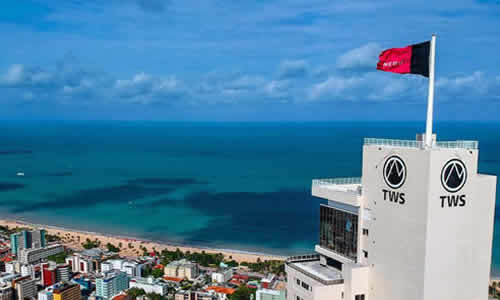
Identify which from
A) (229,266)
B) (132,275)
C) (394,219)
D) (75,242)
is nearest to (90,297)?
(132,275)

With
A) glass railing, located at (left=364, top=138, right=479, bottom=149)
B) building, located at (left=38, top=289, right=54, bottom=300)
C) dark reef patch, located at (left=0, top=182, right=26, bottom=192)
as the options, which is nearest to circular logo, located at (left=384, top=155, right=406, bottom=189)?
glass railing, located at (left=364, top=138, right=479, bottom=149)

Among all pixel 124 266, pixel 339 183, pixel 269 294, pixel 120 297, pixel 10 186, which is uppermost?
pixel 339 183

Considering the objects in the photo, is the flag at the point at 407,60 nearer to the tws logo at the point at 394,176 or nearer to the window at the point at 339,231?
the tws logo at the point at 394,176

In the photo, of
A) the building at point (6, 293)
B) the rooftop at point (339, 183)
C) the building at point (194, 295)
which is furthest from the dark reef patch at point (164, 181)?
the rooftop at point (339, 183)

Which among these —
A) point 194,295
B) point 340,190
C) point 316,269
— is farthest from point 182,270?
point 340,190

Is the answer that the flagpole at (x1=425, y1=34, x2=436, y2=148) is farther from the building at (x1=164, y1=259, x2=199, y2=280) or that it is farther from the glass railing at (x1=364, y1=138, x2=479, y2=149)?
the building at (x1=164, y1=259, x2=199, y2=280)

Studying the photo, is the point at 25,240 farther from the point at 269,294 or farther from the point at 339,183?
the point at 339,183

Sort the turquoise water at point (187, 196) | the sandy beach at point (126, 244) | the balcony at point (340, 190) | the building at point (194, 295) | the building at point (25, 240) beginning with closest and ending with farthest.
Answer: the balcony at point (340, 190)
the building at point (194, 295)
the sandy beach at point (126, 244)
the building at point (25, 240)
the turquoise water at point (187, 196)
